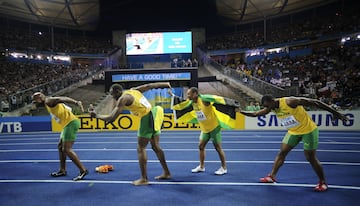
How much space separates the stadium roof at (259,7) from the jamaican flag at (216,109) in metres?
33.5

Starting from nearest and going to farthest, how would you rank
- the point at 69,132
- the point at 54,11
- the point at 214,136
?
the point at 69,132 → the point at 214,136 → the point at 54,11

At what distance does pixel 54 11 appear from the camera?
36062mm

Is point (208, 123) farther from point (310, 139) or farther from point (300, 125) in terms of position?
point (310, 139)

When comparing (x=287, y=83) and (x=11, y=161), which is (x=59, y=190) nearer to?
(x=11, y=161)

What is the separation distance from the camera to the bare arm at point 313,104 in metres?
4.57

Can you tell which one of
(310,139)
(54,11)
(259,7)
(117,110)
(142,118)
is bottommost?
(310,139)

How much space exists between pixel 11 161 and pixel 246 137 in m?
8.49

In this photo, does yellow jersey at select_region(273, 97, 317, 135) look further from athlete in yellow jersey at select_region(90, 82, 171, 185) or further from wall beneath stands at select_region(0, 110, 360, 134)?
wall beneath stands at select_region(0, 110, 360, 134)

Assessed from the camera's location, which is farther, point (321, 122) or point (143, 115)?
point (321, 122)

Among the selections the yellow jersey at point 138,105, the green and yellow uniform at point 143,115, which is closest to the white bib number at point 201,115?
the green and yellow uniform at point 143,115

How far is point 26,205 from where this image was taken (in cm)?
440

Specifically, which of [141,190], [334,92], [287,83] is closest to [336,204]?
[141,190]

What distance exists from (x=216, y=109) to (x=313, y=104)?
6.95 ft

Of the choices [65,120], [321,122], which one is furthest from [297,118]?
[321,122]
